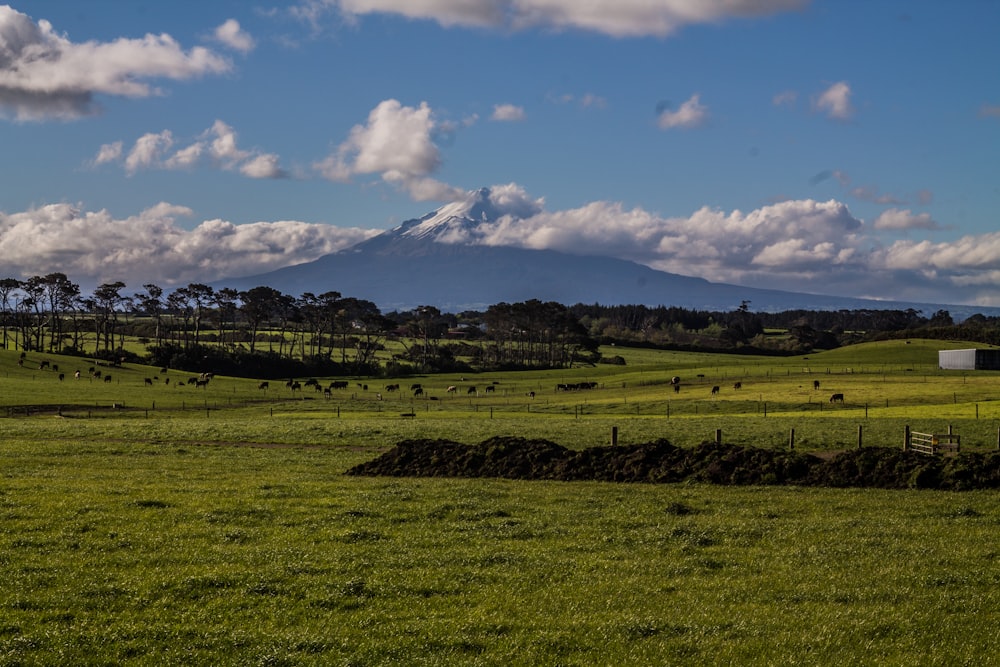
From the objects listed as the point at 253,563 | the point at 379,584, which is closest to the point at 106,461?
the point at 253,563

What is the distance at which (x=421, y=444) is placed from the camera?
3888cm

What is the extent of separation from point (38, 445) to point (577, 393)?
266 ft

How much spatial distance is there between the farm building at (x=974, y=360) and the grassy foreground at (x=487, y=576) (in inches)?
4664

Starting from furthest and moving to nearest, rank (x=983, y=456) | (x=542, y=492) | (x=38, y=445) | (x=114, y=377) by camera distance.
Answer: (x=114, y=377)
(x=38, y=445)
(x=983, y=456)
(x=542, y=492)

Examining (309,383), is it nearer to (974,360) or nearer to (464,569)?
(974,360)

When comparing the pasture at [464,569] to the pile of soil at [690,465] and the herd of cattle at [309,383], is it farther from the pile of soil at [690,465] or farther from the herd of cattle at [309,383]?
the herd of cattle at [309,383]

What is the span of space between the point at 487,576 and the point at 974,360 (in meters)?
139

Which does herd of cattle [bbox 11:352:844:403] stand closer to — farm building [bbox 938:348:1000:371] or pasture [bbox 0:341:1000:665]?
farm building [bbox 938:348:1000:371]

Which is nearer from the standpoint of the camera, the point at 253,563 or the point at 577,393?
the point at 253,563

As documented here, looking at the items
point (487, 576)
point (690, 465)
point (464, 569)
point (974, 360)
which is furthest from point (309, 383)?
point (487, 576)

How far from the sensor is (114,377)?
128m

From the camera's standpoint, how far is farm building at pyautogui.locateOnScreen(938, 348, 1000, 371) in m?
131

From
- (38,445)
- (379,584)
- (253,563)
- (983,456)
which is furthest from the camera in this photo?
(38,445)

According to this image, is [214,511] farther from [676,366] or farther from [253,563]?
[676,366]
